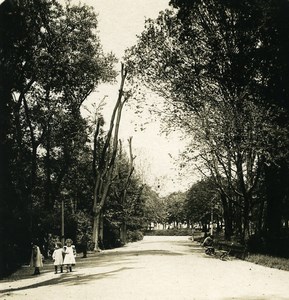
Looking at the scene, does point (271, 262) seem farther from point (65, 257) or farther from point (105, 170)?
point (105, 170)

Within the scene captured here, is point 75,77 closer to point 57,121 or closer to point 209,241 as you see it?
point 57,121

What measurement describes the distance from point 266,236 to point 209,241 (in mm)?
3267

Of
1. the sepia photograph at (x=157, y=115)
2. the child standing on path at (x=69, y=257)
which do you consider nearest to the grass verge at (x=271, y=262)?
the sepia photograph at (x=157, y=115)

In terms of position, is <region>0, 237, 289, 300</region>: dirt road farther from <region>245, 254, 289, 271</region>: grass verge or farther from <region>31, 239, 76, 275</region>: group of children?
<region>31, 239, 76, 275</region>: group of children

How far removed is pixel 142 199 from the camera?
5028cm

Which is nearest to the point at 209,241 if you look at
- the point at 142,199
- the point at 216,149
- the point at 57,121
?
the point at 216,149

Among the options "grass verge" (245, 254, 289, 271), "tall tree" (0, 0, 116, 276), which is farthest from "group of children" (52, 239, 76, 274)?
"grass verge" (245, 254, 289, 271)

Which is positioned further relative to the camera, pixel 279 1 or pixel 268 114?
pixel 268 114

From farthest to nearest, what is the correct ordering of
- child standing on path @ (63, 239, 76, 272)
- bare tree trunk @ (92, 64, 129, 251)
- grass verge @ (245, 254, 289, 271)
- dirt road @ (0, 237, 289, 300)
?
bare tree trunk @ (92, 64, 129, 251) < child standing on path @ (63, 239, 76, 272) < grass verge @ (245, 254, 289, 271) < dirt road @ (0, 237, 289, 300)

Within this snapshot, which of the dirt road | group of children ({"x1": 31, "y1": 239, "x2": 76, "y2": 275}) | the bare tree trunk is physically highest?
the bare tree trunk

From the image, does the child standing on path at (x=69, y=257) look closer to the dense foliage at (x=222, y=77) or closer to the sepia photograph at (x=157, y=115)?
the sepia photograph at (x=157, y=115)

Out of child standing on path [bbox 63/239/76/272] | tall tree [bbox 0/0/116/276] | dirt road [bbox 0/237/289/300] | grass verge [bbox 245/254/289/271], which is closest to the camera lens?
dirt road [bbox 0/237/289/300]

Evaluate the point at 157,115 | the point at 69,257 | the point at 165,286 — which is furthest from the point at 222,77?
the point at 165,286

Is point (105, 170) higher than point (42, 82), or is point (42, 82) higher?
point (42, 82)
